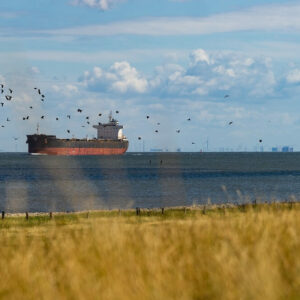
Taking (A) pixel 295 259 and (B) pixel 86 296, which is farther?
(A) pixel 295 259

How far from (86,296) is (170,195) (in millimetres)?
75074

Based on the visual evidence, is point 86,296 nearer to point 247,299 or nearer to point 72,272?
point 72,272

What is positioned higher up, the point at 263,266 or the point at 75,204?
the point at 263,266

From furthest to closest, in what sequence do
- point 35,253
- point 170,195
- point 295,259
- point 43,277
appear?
point 170,195
point 35,253
point 295,259
point 43,277

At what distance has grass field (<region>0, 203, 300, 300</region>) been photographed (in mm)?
8008

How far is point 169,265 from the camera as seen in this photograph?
916cm

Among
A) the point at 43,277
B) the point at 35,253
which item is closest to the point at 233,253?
the point at 43,277

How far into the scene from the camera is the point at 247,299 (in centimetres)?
749

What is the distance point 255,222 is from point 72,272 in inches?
175

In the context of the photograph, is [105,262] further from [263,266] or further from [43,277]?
[263,266]

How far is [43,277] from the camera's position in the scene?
884 cm

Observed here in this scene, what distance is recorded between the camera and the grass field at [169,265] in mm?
8008

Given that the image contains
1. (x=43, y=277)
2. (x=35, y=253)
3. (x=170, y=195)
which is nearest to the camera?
(x=43, y=277)

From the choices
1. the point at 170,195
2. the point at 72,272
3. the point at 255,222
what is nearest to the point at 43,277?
the point at 72,272
